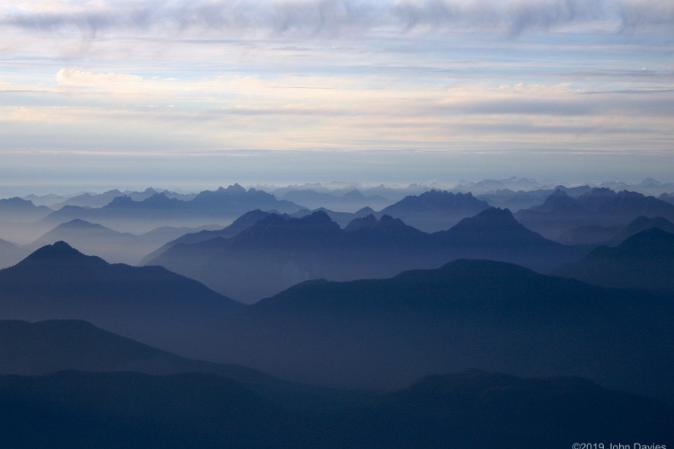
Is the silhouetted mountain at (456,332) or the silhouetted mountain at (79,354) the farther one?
the silhouetted mountain at (456,332)

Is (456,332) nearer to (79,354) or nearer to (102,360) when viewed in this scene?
(102,360)

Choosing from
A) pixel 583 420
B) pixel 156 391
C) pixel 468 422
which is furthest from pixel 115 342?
pixel 583 420

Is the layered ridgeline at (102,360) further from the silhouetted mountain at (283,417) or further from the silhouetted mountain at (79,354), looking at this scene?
the silhouetted mountain at (283,417)

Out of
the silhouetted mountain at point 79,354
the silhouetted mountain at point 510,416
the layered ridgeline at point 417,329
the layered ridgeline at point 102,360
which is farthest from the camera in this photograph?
the layered ridgeline at point 417,329

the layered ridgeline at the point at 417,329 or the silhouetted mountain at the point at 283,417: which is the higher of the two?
the layered ridgeline at the point at 417,329

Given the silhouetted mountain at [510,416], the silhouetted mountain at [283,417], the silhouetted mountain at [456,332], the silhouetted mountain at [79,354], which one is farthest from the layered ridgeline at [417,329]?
the silhouetted mountain at [283,417]

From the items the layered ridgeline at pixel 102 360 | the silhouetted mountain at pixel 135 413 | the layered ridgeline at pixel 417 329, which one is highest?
the layered ridgeline at pixel 417 329

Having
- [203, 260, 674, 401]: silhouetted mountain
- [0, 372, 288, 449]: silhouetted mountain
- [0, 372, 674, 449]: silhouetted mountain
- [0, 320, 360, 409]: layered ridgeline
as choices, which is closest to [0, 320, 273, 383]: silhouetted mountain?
[0, 320, 360, 409]: layered ridgeline
